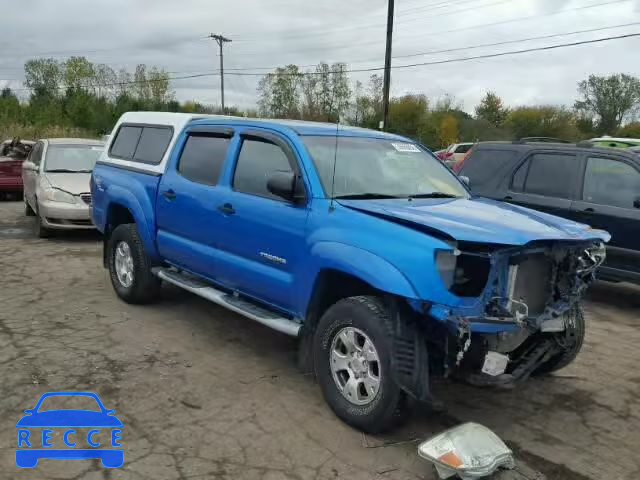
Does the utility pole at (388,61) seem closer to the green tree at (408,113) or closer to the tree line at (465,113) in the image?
the tree line at (465,113)

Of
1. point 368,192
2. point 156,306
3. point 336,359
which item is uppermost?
point 368,192

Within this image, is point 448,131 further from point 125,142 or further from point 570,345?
point 570,345

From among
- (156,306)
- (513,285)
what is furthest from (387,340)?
(156,306)

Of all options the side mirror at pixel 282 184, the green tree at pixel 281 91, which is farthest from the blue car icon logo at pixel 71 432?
the green tree at pixel 281 91

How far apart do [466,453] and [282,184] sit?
2.01m

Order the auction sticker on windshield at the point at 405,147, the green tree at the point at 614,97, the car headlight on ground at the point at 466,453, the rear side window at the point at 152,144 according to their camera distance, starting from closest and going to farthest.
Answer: the car headlight on ground at the point at 466,453, the auction sticker on windshield at the point at 405,147, the rear side window at the point at 152,144, the green tree at the point at 614,97

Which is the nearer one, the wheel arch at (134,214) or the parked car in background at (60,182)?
the wheel arch at (134,214)

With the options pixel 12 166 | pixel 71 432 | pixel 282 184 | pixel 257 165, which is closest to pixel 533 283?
pixel 282 184

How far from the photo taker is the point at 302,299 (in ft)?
13.5

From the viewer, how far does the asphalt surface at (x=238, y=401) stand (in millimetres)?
3375

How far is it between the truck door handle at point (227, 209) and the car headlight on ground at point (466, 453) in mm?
2310

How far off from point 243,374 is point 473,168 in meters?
4.92

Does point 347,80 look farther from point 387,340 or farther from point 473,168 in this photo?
point 387,340

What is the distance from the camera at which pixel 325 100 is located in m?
28.5
